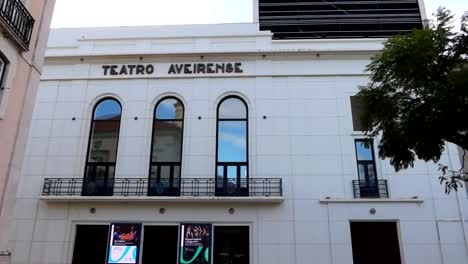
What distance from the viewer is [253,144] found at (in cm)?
1633

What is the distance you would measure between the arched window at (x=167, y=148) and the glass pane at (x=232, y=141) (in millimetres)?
1818

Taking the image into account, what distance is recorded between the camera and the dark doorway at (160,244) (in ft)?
49.4

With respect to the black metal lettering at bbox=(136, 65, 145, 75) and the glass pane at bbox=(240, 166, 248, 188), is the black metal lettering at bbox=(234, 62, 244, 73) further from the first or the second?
the glass pane at bbox=(240, 166, 248, 188)

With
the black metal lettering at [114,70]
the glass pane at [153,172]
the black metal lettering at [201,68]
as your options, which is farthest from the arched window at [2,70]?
the black metal lettering at [201,68]

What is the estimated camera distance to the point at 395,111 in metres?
8.56

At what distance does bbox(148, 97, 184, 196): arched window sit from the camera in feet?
51.9

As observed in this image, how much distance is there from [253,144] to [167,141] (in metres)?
3.91

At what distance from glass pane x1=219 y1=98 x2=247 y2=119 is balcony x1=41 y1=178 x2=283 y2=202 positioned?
123 inches

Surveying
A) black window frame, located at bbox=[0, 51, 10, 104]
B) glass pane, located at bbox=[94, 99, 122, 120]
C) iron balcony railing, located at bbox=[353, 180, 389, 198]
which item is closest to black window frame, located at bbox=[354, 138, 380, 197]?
iron balcony railing, located at bbox=[353, 180, 389, 198]

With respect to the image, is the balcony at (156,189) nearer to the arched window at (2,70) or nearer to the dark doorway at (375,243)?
the dark doorway at (375,243)

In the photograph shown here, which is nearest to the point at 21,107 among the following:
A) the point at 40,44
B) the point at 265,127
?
the point at 40,44

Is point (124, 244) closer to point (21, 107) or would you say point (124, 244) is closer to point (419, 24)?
point (21, 107)

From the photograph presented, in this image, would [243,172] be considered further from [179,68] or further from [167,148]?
[179,68]

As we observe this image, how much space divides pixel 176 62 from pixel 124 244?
851cm
